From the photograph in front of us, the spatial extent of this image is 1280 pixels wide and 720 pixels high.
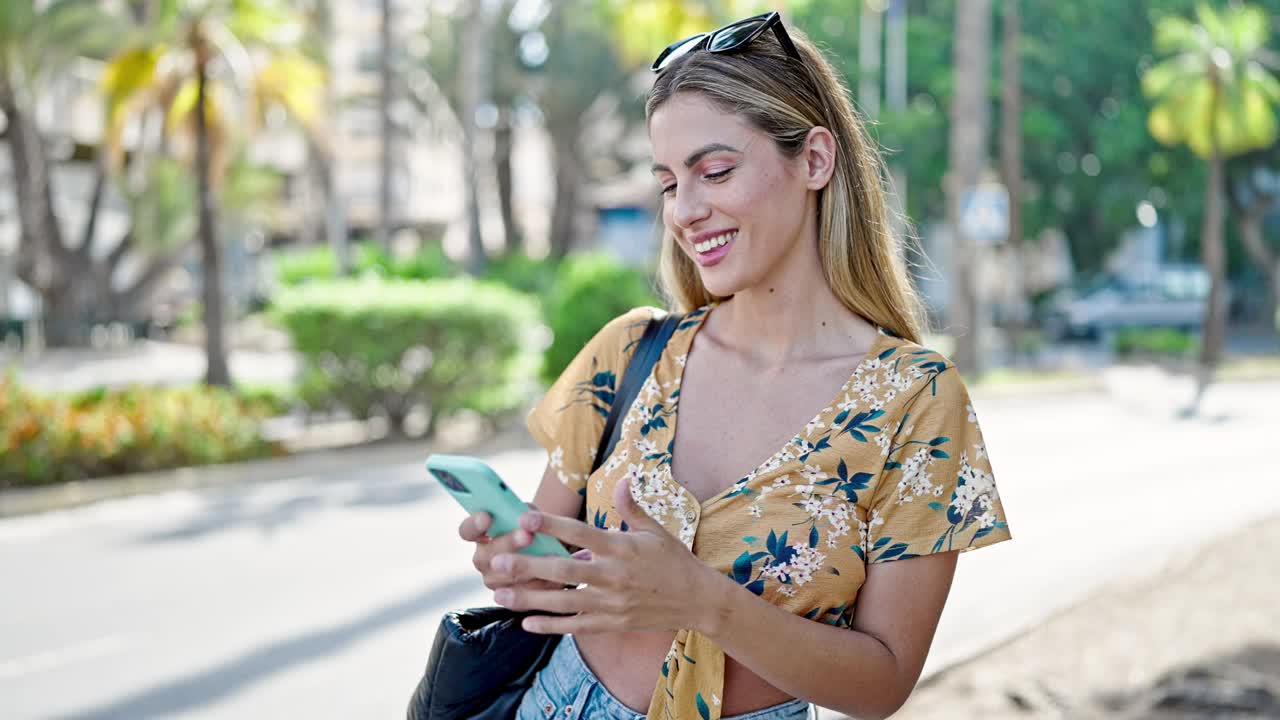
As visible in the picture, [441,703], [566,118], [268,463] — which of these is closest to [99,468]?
[268,463]

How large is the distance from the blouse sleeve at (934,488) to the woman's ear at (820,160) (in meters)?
0.41

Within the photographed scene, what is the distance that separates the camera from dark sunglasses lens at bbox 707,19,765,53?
87.2 inches

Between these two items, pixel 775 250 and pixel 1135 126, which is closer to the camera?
pixel 775 250

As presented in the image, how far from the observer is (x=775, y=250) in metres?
2.26

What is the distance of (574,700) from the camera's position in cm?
218

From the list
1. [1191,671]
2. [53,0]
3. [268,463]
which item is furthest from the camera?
[53,0]

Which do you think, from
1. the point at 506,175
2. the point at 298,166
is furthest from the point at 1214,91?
→ the point at 298,166

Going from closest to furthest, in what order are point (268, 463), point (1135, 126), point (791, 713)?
point (791, 713), point (268, 463), point (1135, 126)

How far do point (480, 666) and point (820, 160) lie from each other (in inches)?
40.8

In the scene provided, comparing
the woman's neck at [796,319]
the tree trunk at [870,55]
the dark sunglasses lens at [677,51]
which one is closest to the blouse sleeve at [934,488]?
the woman's neck at [796,319]

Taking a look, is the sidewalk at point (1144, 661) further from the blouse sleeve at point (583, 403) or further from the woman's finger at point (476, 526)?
the woman's finger at point (476, 526)

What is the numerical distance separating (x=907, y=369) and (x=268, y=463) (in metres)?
13.0

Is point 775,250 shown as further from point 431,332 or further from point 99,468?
point 431,332

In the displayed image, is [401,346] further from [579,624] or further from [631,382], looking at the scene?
[579,624]
